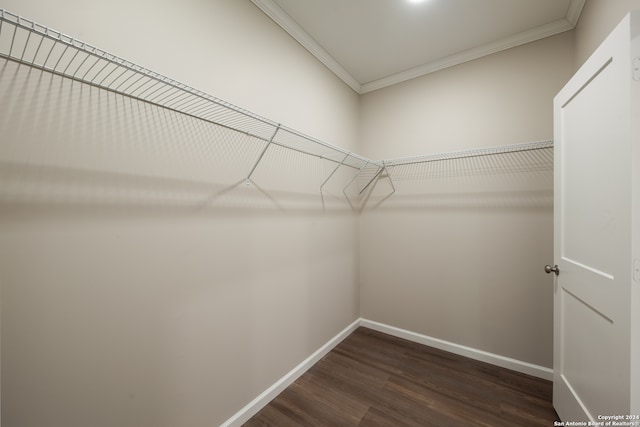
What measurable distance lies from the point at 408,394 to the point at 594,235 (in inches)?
56.3

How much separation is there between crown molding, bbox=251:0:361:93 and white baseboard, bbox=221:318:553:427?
2486 mm

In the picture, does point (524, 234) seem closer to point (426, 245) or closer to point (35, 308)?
point (426, 245)

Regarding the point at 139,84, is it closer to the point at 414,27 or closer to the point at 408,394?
the point at 414,27

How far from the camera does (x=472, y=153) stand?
1982mm

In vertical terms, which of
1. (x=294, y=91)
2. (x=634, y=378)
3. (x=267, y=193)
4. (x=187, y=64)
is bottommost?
(x=634, y=378)

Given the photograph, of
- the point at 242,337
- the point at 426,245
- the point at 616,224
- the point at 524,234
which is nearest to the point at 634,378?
the point at 616,224

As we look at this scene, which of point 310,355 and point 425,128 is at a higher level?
point 425,128

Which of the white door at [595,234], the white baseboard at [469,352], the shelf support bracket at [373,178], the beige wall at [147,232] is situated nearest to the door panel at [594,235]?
the white door at [595,234]

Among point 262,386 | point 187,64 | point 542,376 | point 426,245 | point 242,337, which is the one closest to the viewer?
point 187,64

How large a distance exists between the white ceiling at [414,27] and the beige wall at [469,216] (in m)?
0.11

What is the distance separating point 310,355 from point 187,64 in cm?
213

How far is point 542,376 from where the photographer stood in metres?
1.83

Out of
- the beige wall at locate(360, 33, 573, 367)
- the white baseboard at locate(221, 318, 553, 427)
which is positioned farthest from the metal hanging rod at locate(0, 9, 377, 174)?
the white baseboard at locate(221, 318, 553, 427)

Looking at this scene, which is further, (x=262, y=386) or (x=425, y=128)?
(x=425, y=128)
